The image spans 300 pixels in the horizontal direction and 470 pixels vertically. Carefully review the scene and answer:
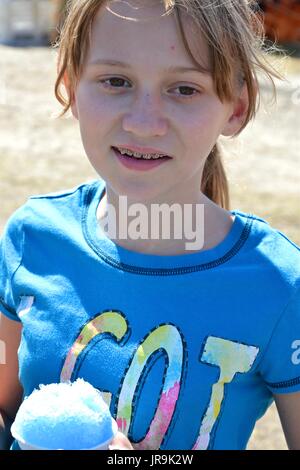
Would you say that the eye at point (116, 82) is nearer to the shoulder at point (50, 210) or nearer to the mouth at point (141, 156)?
the mouth at point (141, 156)

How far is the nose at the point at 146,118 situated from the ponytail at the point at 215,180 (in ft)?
1.35

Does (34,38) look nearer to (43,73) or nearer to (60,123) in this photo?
(43,73)

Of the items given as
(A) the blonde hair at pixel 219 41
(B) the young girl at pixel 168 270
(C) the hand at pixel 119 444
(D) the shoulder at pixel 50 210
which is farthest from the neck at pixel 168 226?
(C) the hand at pixel 119 444

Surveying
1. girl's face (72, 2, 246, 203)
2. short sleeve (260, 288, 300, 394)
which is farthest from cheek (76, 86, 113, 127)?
short sleeve (260, 288, 300, 394)

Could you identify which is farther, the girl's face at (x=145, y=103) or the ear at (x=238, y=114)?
the ear at (x=238, y=114)

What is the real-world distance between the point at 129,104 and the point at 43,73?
337 inches

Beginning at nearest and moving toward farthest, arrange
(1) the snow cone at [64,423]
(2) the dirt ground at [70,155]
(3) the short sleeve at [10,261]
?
(1) the snow cone at [64,423] → (3) the short sleeve at [10,261] → (2) the dirt ground at [70,155]

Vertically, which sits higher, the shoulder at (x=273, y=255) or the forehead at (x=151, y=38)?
the forehead at (x=151, y=38)

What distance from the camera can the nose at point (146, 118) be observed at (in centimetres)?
177

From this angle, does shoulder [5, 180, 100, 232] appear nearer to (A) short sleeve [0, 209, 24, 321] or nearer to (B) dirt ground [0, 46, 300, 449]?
(A) short sleeve [0, 209, 24, 321]

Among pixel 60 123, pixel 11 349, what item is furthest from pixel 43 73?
pixel 11 349

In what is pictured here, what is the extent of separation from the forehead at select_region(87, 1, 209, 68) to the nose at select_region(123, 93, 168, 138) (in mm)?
73

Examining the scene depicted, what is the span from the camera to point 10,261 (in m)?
2.05

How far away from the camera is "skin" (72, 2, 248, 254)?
5.86 ft
